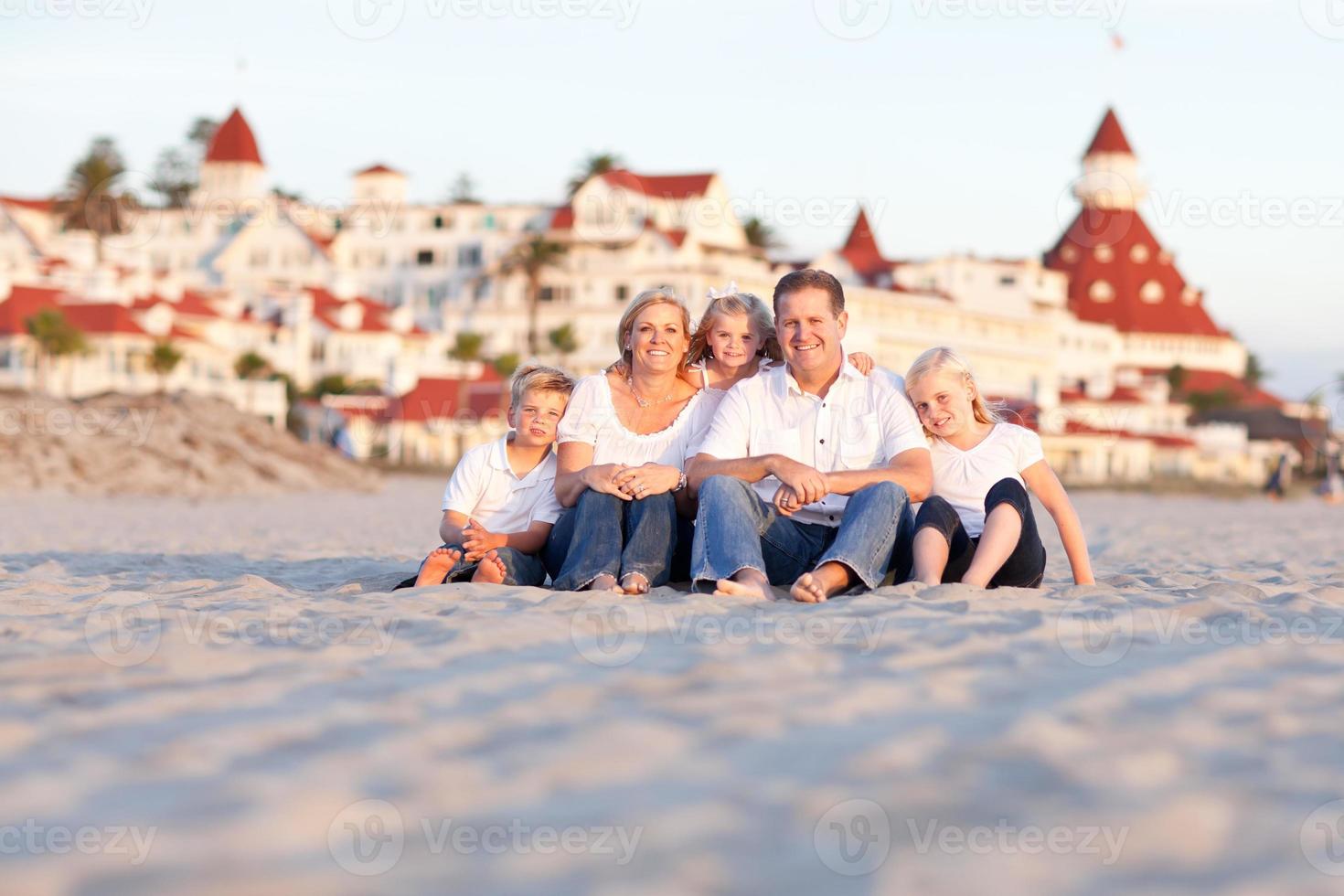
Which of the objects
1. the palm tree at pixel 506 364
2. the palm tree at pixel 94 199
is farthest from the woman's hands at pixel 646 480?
the palm tree at pixel 94 199

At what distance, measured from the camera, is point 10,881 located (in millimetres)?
2357

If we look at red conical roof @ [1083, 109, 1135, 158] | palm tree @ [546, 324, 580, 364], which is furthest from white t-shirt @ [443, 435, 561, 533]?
red conical roof @ [1083, 109, 1135, 158]

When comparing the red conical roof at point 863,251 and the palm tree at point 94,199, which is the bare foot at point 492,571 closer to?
the red conical roof at point 863,251

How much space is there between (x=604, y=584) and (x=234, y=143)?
3315 inches

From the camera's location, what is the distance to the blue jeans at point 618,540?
5609mm

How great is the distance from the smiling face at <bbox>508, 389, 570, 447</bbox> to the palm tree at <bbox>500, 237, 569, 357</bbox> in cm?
5869

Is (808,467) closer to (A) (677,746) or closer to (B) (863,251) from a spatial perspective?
(A) (677,746)

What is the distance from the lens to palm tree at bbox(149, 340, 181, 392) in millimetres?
53656

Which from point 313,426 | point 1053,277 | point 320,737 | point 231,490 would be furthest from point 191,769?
point 1053,277

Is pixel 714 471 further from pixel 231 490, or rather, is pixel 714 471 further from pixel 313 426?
pixel 313 426

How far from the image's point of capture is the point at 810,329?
5.67 metres

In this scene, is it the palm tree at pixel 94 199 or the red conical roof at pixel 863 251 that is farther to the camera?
the palm tree at pixel 94 199

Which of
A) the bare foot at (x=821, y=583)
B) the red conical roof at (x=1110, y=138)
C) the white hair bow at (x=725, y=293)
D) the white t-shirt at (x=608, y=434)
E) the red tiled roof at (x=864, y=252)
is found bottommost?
the bare foot at (x=821, y=583)

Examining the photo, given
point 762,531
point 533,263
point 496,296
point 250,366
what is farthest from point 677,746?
point 496,296
